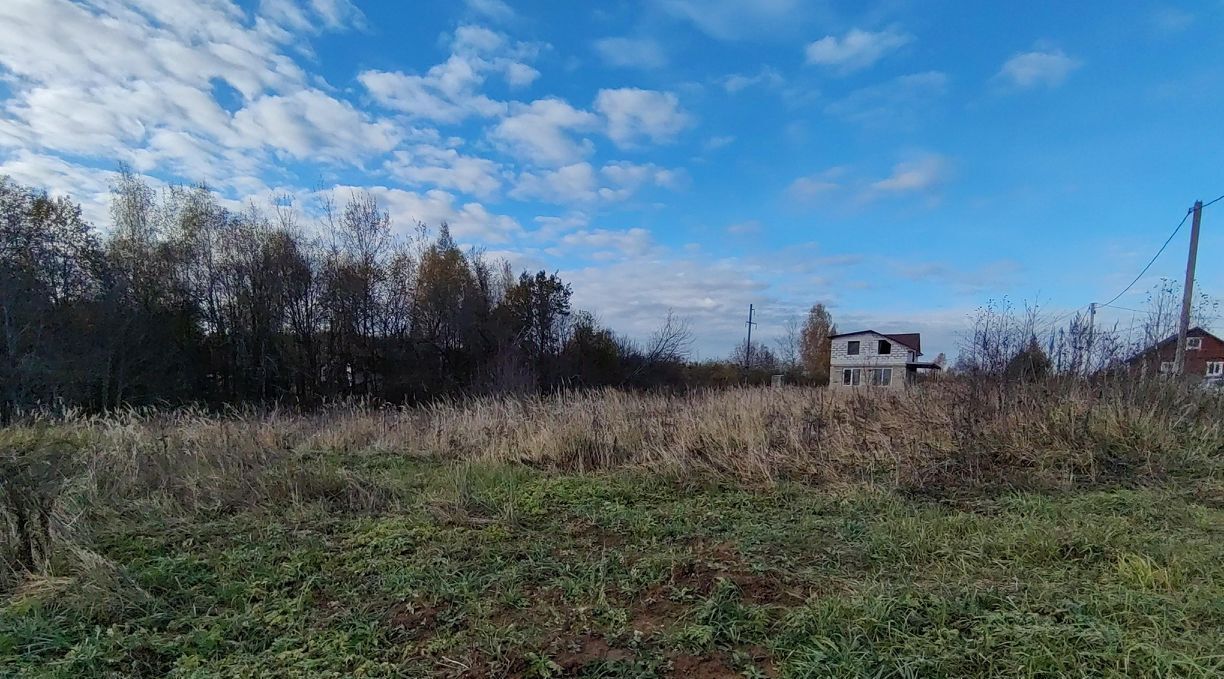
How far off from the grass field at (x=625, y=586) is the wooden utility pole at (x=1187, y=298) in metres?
3.53

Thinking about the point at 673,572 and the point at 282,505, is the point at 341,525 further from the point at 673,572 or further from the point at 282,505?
the point at 673,572

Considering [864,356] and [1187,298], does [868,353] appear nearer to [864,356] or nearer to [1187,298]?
[864,356]

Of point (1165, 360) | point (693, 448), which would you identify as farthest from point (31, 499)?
point (1165, 360)

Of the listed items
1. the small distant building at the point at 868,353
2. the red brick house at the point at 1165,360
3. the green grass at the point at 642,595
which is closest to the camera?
the green grass at the point at 642,595

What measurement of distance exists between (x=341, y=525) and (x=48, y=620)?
1.54 metres

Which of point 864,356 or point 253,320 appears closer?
point 253,320

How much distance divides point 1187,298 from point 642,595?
13.2m

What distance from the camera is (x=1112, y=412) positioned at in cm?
550

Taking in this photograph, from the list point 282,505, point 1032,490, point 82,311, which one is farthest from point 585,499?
point 82,311

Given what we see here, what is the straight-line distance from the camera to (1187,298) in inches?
400

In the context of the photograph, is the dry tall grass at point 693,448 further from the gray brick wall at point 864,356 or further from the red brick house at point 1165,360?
the gray brick wall at point 864,356

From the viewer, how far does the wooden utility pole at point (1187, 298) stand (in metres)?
7.00

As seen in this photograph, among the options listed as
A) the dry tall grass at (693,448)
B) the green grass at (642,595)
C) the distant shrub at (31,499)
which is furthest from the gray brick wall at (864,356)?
the distant shrub at (31,499)

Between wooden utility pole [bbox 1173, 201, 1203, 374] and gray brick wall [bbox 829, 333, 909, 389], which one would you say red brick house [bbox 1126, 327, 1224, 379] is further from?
gray brick wall [bbox 829, 333, 909, 389]
